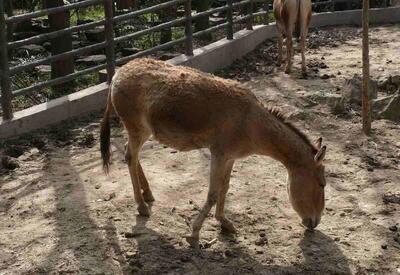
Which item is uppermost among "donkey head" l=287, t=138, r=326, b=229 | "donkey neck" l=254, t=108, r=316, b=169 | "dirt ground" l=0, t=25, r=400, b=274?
"donkey neck" l=254, t=108, r=316, b=169

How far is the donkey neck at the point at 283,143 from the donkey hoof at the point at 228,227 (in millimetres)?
694

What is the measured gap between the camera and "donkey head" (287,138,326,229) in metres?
4.59

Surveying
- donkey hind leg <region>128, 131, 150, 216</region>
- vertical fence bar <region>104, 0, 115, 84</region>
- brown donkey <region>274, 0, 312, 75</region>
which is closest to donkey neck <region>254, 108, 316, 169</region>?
donkey hind leg <region>128, 131, 150, 216</region>

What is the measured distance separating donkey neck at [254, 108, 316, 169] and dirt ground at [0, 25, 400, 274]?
2.30ft

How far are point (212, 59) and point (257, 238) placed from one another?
5411 mm

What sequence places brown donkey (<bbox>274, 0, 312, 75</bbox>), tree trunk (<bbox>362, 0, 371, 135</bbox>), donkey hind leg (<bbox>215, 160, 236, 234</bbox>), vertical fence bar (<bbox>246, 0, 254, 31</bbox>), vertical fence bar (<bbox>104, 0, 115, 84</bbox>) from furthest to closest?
vertical fence bar (<bbox>246, 0, 254, 31</bbox>)
brown donkey (<bbox>274, 0, 312, 75</bbox>)
vertical fence bar (<bbox>104, 0, 115, 84</bbox>)
tree trunk (<bbox>362, 0, 371, 135</bbox>)
donkey hind leg (<bbox>215, 160, 236, 234</bbox>)

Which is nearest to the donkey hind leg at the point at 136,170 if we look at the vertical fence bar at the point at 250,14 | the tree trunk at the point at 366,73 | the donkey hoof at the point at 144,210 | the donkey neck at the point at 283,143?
the donkey hoof at the point at 144,210

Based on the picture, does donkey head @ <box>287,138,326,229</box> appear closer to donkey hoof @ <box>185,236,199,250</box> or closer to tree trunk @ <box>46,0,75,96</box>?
donkey hoof @ <box>185,236,199,250</box>

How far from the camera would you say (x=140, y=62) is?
203 inches

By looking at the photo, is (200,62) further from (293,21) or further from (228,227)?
(228,227)

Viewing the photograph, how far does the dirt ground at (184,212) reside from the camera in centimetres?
458

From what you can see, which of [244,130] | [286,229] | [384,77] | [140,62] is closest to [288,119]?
[244,130]

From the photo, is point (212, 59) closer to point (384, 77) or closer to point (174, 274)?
point (384, 77)

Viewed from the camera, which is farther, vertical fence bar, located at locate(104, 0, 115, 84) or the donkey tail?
vertical fence bar, located at locate(104, 0, 115, 84)
